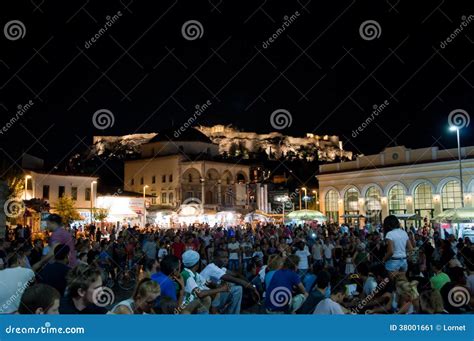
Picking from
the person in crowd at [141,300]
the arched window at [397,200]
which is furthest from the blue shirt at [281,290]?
the arched window at [397,200]

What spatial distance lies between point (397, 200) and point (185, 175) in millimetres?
33043

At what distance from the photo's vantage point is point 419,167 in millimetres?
43562

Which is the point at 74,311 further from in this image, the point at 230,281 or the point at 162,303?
the point at 230,281

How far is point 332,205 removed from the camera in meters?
51.1

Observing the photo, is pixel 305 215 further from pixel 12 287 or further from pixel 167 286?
pixel 12 287

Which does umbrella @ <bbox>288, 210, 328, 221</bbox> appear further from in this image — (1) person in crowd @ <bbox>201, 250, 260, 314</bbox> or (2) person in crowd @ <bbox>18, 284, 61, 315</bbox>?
(2) person in crowd @ <bbox>18, 284, 61, 315</bbox>

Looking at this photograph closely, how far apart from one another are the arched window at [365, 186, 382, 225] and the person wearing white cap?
39784mm

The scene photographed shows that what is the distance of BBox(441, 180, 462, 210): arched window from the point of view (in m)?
40.6

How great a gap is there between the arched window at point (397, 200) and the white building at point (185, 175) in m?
23.4

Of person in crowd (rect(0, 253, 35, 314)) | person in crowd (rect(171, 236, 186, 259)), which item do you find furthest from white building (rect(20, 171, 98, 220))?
person in crowd (rect(0, 253, 35, 314))

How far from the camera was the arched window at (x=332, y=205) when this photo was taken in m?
50.1

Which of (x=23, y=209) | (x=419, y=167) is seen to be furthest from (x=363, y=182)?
(x=23, y=209)

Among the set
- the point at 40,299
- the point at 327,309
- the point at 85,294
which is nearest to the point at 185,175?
the point at 327,309

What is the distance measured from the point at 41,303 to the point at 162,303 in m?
1.55
